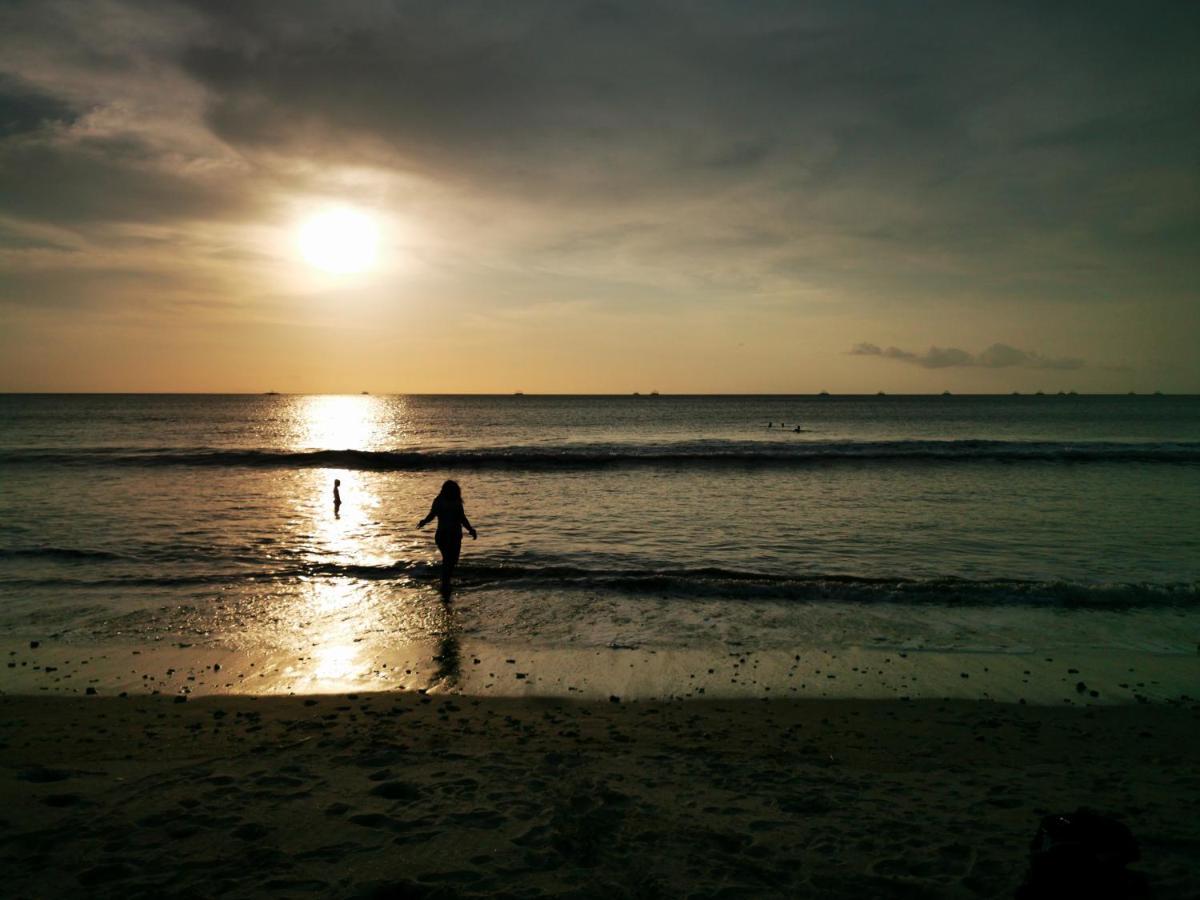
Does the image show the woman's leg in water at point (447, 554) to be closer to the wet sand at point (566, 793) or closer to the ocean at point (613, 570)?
the ocean at point (613, 570)

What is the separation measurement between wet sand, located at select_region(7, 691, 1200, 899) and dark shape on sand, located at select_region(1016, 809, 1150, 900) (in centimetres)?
65

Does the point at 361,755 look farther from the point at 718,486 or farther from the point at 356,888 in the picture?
the point at 718,486

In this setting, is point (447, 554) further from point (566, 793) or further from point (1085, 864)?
point (1085, 864)

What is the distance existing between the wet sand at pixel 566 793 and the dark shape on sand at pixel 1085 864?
0.65m

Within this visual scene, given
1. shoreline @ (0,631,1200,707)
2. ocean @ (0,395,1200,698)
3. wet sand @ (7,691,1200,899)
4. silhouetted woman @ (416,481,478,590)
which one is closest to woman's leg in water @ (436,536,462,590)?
silhouetted woman @ (416,481,478,590)

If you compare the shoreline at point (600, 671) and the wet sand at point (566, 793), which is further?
the shoreline at point (600, 671)

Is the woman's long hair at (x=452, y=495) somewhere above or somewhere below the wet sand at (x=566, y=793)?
above

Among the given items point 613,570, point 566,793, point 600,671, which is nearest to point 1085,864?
point 566,793

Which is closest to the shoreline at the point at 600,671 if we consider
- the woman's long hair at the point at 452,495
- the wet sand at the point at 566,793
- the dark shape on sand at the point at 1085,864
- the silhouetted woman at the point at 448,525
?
the wet sand at the point at 566,793

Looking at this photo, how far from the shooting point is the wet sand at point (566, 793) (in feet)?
15.1

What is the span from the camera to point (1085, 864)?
3.84 m

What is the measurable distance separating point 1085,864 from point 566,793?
3.56m

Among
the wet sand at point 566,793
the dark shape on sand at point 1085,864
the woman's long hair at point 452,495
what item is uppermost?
the woman's long hair at point 452,495

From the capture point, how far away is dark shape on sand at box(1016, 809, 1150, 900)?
12.5ft
